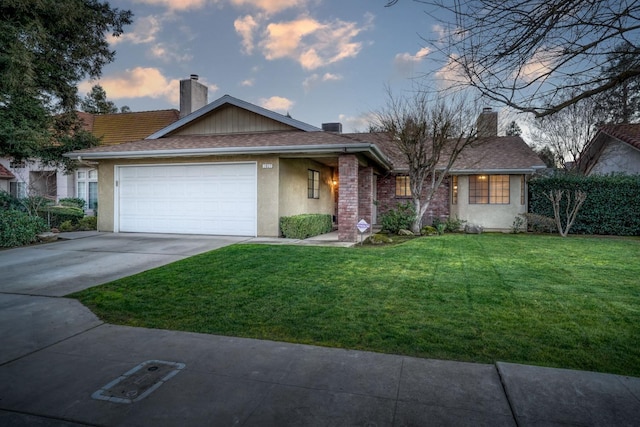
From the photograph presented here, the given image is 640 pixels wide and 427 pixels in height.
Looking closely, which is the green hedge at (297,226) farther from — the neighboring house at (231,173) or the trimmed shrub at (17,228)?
the trimmed shrub at (17,228)

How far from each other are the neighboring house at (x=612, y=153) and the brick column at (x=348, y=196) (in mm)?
12045

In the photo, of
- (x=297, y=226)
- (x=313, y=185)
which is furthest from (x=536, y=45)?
(x=313, y=185)

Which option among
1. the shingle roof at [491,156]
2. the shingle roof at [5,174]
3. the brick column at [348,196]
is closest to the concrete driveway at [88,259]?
the brick column at [348,196]

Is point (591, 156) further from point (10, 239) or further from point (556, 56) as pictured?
point (10, 239)

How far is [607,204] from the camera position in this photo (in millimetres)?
14102

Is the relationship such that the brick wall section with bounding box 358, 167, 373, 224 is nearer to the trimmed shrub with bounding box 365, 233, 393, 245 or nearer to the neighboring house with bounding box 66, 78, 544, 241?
the neighboring house with bounding box 66, 78, 544, 241

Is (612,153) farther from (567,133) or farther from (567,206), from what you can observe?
(567,206)

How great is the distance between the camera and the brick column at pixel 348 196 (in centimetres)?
1070

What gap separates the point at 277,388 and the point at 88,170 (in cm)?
2126

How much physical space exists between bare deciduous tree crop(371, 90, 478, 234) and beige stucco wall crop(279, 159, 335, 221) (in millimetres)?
3534

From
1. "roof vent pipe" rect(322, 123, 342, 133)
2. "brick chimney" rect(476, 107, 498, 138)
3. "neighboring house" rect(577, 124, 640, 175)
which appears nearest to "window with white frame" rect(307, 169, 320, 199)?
"roof vent pipe" rect(322, 123, 342, 133)

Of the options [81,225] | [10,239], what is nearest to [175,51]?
[81,225]

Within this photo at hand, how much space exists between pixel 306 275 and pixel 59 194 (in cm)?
1924

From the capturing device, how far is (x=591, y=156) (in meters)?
20.4
